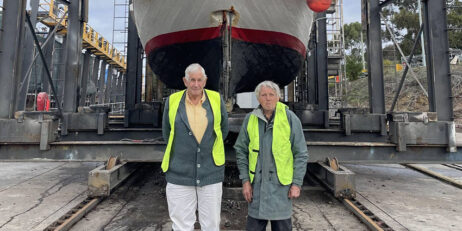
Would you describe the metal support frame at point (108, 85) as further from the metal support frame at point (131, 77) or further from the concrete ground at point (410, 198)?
the concrete ground at point (410, 198)

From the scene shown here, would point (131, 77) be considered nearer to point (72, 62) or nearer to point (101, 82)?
point (72, 62)

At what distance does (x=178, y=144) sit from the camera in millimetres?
1635

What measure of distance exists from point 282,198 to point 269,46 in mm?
2751

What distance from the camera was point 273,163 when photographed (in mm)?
1570

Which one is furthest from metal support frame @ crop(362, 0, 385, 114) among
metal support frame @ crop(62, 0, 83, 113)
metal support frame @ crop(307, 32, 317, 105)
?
metal support frame @ crop(62, 0, 83, 113)

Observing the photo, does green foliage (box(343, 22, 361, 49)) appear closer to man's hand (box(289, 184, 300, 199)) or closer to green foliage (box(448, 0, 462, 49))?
green foliage (box(448, 0, 462, 49))

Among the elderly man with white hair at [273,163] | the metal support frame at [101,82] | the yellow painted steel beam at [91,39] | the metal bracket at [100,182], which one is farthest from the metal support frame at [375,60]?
the metal support frame at [101,82]

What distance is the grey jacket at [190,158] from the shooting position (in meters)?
1.61

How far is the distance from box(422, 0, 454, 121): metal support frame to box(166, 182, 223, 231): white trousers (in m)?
2.86

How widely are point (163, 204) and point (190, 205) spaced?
4.90 feet

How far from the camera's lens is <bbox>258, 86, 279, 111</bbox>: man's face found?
1621 mm

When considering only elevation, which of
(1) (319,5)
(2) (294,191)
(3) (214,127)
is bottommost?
(2) (294,191)

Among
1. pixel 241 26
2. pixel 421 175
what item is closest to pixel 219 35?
pixel 241 26

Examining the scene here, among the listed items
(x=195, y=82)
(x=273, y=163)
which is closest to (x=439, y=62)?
(x=273, y=163)
